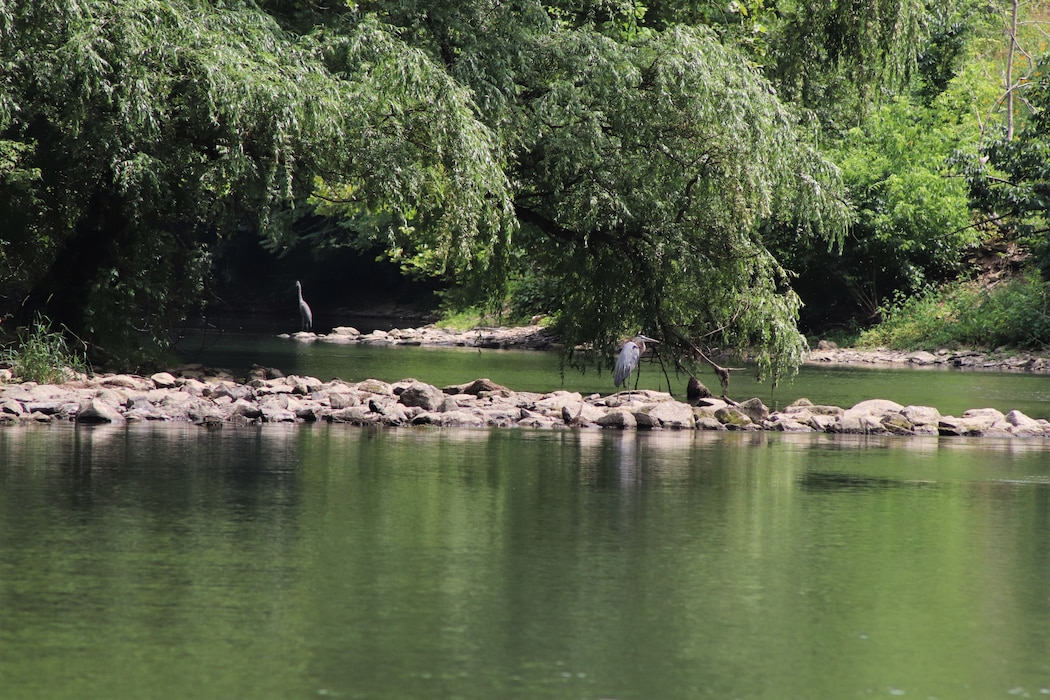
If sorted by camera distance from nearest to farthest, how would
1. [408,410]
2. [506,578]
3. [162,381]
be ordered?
1. [506,578]
2. [408,410]
3. [162,381]

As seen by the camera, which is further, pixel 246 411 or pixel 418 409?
pixel 418 409

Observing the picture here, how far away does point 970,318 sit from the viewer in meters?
44.9

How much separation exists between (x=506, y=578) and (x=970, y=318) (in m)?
38.7

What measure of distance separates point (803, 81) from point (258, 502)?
55.8ft

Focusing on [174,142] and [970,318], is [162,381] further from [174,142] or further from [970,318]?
[970,318]

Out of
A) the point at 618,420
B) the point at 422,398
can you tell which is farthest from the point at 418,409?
the point at 618,420

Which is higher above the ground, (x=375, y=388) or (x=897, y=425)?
(x=375, y=388)

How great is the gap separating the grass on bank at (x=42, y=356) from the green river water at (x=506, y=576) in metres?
5.24

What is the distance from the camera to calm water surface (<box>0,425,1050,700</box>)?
6547 mm

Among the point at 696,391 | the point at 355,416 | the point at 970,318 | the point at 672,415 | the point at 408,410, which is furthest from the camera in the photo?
the point at 970,318

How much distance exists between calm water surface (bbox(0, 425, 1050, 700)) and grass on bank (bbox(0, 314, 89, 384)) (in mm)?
5580

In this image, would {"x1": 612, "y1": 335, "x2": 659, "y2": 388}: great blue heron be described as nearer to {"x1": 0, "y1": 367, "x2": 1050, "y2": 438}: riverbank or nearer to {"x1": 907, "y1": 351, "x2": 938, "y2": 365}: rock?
{"x1": 0, "y1": 367, "x2": 1050, "y2": 438}: riverbank

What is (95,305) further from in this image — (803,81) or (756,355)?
(803,81)

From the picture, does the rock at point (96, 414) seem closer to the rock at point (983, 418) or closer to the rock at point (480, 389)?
the rock at point (480, 389)
